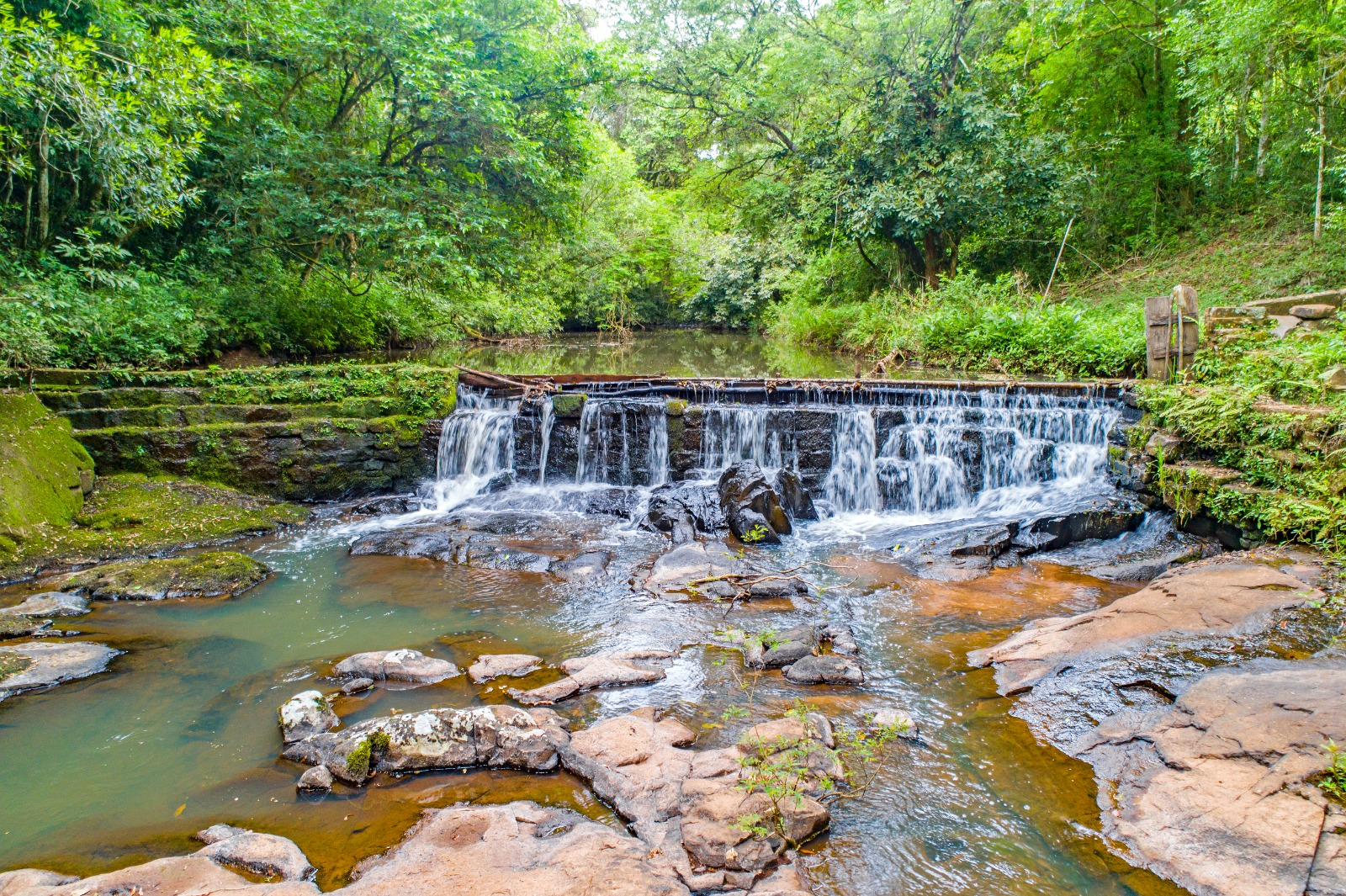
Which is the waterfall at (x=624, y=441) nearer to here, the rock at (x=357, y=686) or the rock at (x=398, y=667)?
the rock at (x=398, y=667)

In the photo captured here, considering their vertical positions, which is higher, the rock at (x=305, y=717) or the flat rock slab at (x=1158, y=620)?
the flat rock slab at (x=1158, y=620)

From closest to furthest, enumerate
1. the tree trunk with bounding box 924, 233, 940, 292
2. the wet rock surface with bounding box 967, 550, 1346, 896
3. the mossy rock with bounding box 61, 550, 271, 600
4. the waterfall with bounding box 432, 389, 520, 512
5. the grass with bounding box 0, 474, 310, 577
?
the wet rock surface with bounding box 967, 550, 1346, 896
the mossy rock with bounding box 61, 550, 271, 600
the grass with bounding box 0, 474, 310, 577
the waterfall with bounding box 432, 389, 520, 512
the tree trunk with bounding box 924, 233, 940, 292

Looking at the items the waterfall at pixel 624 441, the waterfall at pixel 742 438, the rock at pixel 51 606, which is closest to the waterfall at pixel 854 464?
the waterfall at pixel 742 438

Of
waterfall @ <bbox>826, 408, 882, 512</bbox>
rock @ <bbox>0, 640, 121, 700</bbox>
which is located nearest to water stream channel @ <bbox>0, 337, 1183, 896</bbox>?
waterfall @ <bbox>826, 408, 882, 512</bbox>

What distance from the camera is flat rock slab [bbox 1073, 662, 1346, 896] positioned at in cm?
269

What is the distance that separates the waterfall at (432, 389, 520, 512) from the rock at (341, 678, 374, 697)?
208 inches

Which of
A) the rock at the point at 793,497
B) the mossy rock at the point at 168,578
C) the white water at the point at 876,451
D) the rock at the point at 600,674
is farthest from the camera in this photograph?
the white water at the point at 876,451

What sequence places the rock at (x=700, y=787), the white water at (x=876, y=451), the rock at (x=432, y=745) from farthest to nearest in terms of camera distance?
the white water at (x=876, y=451)
the rock at (x=432, y=745)
the rock at (x=700, y=787)

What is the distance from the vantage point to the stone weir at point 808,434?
9359 millimetres

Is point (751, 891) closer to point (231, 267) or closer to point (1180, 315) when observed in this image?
point (1180, 315)

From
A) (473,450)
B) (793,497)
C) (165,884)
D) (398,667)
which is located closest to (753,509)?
(793,497)

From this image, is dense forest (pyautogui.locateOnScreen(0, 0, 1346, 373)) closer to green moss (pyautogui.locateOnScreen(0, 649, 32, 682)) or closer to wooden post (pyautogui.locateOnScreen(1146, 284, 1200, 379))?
wooden post (pyautogui.locateOnScreen(1146, 284, 1200, 379))

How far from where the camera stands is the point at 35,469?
23.2 feet

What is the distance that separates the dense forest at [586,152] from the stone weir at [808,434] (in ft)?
12.0
